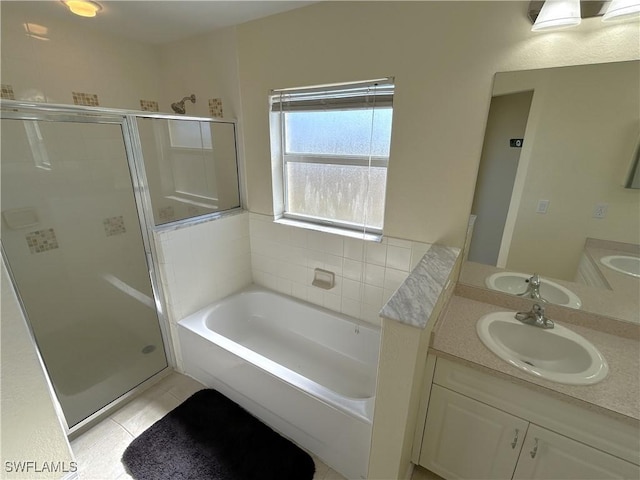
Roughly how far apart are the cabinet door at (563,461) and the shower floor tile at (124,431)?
88 centimetres

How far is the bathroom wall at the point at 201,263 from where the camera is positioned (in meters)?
1.89

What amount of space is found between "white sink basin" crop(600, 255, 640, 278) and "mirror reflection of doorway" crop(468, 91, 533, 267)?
43cm

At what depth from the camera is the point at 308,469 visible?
146cm

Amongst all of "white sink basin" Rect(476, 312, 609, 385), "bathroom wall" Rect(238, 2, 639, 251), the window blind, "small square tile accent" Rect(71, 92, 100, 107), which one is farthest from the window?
"small square tile accent" Rect(71, 92, 100, 107)

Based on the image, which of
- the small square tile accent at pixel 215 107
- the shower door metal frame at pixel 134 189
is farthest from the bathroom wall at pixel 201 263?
the small square tile accent at pixel 215 107

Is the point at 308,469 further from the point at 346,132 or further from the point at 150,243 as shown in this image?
the point at 346,132

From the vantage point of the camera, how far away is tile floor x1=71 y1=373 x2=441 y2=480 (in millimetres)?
1453

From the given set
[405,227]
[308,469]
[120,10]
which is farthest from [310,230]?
[120,10]

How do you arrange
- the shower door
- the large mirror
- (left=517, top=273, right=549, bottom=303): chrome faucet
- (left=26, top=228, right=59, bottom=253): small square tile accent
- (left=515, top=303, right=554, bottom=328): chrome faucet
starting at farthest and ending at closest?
(left=26, top=228, right=59, bottom=253): small square tile accent → the shower door → (left=517, top=273, right=549, bottom=303): chrome faucet → (left=515, top=303, right=554, bottom=328): chrome faucet → the large mirror

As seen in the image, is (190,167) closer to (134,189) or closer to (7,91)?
(134,189)

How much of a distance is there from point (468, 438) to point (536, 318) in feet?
2.10

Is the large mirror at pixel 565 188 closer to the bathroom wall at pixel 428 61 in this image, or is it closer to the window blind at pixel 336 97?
the bathroom wall at pixel 428 61

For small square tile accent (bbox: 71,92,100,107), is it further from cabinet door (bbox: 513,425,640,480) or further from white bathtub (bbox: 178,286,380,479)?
cabinet door (bbox: 513,425,640,480)

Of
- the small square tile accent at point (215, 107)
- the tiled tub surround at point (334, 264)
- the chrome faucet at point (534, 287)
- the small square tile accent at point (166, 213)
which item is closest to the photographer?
the chrome faucet at point (534, 287)
